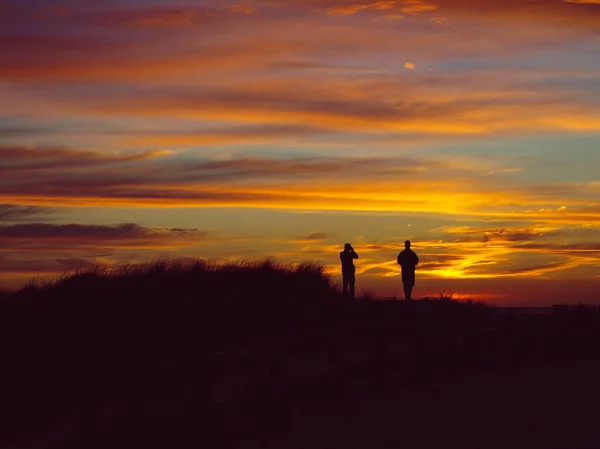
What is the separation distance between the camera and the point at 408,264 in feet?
90.1

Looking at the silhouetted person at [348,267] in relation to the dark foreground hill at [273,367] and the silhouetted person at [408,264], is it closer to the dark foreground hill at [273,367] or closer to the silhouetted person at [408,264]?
the dark foreground hill at [273,367]

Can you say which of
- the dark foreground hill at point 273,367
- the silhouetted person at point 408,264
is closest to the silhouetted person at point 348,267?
the dark foreground hill at point 273,367

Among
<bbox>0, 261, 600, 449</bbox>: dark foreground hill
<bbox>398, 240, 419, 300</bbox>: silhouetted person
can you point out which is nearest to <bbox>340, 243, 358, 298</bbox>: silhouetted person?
<bbox>0, 261, 600, 449</bbox>: dark foreground hill

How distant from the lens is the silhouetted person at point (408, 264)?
90.0ft

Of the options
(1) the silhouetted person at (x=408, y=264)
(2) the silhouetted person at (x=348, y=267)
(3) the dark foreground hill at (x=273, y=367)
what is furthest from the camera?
(2) the silhouetted person at (x=348, y=267)

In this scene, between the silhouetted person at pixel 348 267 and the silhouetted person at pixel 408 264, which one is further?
the silhouetted person at pixel 348 267

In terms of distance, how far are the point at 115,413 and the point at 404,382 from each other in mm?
5924

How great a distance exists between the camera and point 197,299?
80.3 feet

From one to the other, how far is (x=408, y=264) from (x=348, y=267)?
2233 millimetres

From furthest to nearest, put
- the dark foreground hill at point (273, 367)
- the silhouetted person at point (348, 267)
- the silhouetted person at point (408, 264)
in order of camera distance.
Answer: the silhouetted person at point (348, 267), the silhouetted person at point (408, 264), the dark foreground hill at point (273, 367)

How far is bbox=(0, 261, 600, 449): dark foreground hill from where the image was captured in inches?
595

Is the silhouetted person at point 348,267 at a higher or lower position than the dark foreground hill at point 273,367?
higher

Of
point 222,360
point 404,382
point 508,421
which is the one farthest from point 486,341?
point 222,360

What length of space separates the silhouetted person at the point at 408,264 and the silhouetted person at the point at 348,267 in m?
1.86
